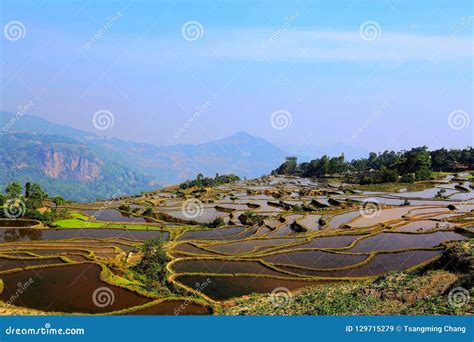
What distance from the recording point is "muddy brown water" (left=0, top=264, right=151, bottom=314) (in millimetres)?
19031

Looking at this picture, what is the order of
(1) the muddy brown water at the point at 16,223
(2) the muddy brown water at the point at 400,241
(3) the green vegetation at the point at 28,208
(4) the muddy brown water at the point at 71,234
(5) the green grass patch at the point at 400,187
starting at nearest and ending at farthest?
(2) the muddy brown water at the point at 400,241 → (4) the muddy brown water at the point at 71,234 → (1) the muddy brown water at the point at 16,223 → (3) the green vegetation at the point at 28,208 → (5) the green grass patch at the point at 400,187

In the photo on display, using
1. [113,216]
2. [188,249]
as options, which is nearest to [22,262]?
[188,249]

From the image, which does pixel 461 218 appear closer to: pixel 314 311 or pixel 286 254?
pixel 286 254

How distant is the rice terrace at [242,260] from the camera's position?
736 inches

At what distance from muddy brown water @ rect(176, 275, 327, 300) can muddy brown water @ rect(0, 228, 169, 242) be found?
497 inches

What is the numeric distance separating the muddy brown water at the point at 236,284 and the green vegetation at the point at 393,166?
2234 inches

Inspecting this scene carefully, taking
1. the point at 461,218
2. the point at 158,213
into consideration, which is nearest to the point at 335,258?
the point at 461,218

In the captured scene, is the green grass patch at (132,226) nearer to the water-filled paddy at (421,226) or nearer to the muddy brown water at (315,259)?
the muddy brown water at (315,259)

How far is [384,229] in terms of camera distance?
116 ft

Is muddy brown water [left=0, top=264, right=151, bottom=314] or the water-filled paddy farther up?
the water-filled paddy

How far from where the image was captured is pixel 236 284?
883 inches

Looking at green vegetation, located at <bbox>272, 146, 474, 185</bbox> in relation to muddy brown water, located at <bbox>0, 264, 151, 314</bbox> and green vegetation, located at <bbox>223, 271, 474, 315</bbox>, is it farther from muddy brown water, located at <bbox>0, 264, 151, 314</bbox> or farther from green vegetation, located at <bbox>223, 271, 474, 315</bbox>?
muddy brown water, located at <bbox>0, 264, 151, 314</bbox>

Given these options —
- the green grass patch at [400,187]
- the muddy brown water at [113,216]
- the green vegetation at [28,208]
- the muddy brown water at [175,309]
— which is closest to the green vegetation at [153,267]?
the muddy brown water at [175,309]

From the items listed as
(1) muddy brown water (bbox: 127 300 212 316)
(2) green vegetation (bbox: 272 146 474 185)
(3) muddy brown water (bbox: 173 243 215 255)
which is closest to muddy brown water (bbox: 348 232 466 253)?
(3) muddy brown water (bbox: 173 243 215 255)
